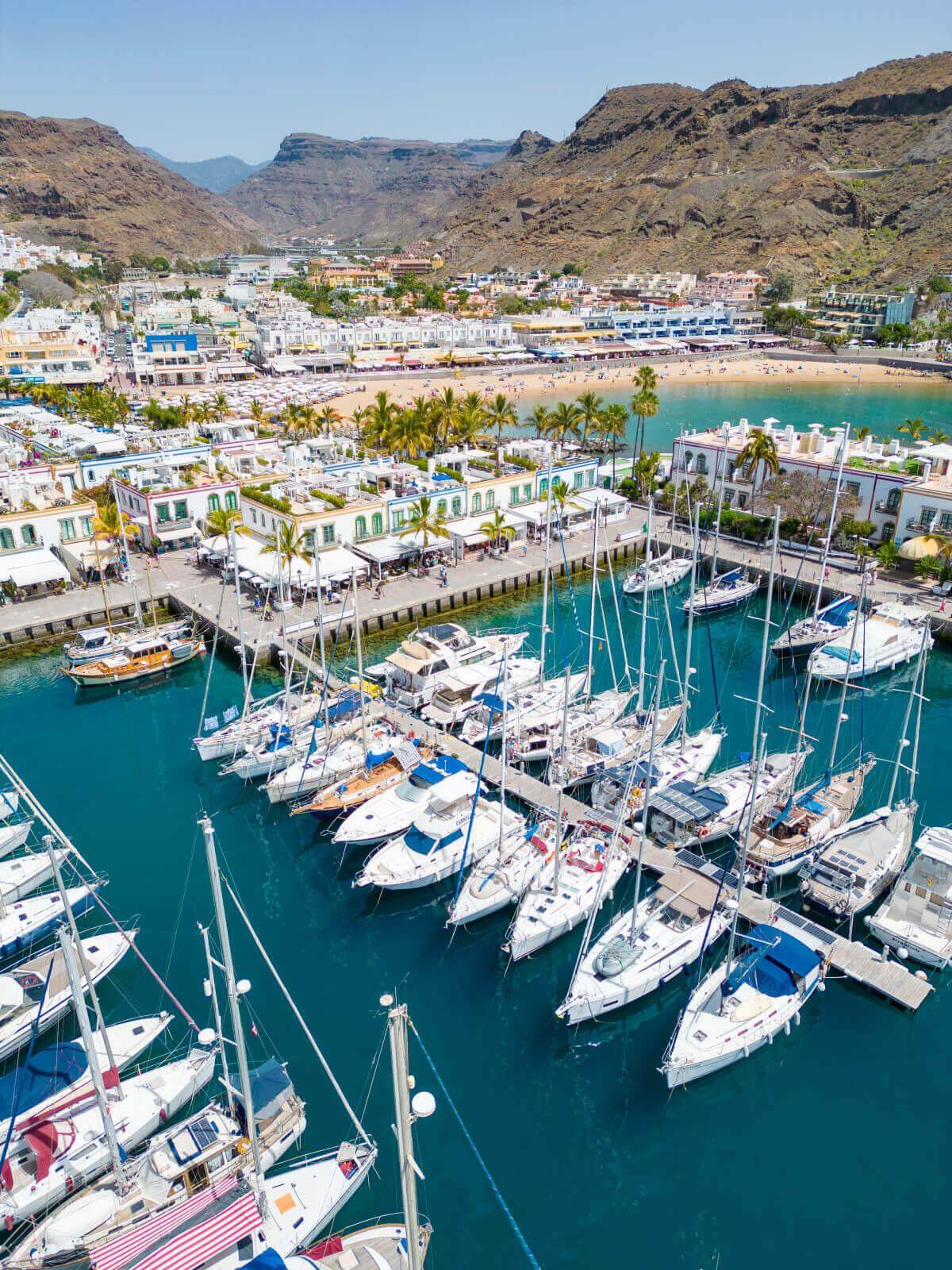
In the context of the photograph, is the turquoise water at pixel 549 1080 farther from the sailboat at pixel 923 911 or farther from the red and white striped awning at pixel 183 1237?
the red and white striped awning at pixel 183 1237

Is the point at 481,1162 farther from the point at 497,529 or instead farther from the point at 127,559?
the point at 497,529

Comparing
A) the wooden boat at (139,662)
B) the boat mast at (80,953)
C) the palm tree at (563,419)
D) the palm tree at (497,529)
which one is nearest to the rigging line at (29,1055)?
the boat mast at (80,953)

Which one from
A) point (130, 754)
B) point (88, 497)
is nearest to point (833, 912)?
point (130, 754)

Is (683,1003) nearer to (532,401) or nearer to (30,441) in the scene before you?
(30,441)

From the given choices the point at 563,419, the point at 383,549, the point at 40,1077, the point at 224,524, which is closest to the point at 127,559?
the point at 224,524

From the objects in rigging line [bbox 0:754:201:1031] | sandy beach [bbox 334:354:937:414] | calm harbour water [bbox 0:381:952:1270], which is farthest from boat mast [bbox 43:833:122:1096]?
sandy beach [bbox 334:354:937:414]

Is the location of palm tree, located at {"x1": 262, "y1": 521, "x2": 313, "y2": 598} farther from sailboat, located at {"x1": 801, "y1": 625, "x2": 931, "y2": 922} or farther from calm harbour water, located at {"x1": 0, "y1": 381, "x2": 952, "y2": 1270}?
sailboat, located at {"x1": 801, "y1": 625, "x2": 931, "y2": 922}
